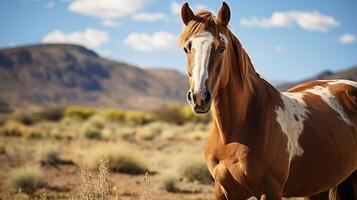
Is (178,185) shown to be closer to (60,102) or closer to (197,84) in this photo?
(197,84)

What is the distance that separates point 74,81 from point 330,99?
12110cm

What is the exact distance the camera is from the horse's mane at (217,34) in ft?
13.2

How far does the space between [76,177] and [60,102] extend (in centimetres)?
9628

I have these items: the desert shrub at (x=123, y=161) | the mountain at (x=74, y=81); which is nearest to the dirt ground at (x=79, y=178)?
the desert shrub at (x=123, y=161)

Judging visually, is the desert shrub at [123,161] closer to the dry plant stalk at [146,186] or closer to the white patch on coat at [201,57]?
the dry plant stalk at [146,186]

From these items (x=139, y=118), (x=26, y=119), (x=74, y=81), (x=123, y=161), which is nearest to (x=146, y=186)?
(x=123, y=161)

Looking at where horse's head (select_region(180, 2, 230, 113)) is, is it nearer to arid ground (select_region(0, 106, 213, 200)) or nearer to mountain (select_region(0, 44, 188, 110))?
arid ground (select_region(0, 106, 213, 200))

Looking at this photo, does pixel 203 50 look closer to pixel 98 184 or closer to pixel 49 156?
pixel 98 184

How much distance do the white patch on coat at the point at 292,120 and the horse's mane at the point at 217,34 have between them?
41 centimetres

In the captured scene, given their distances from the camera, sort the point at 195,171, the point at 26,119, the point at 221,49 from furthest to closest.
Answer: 1. the point at 26,119
2. the point at 195,171
3. the point at 221,49

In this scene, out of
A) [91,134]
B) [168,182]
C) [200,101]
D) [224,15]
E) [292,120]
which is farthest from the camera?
[91,134]

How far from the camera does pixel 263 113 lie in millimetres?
4352

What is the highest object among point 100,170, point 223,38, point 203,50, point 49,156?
point 223,38

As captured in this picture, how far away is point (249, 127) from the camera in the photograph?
14.0 feet
